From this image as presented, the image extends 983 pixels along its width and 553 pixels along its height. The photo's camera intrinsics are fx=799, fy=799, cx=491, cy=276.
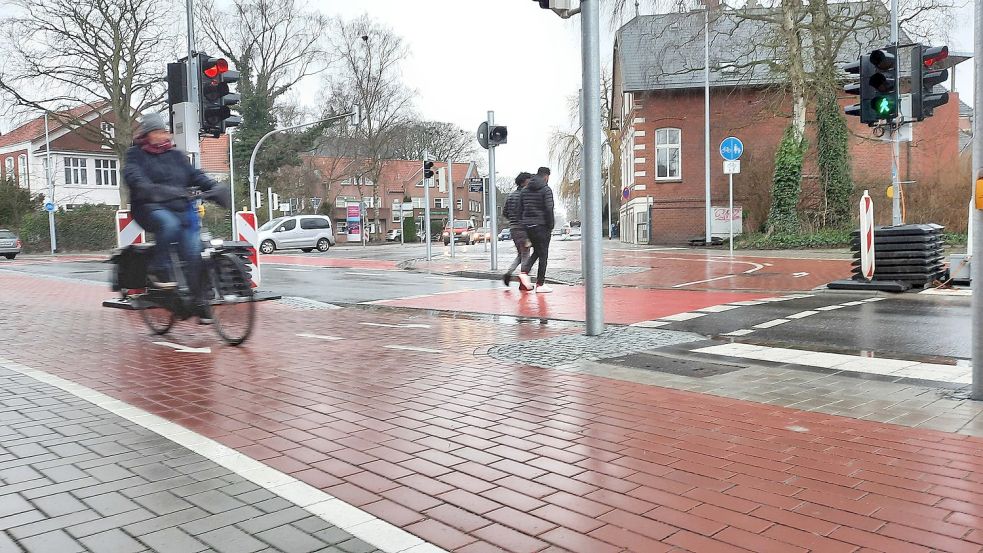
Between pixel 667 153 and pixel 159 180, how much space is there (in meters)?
34.4

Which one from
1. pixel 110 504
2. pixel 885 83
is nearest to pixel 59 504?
pixel 110 504

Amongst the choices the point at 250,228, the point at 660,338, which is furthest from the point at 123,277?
the point at 660,338

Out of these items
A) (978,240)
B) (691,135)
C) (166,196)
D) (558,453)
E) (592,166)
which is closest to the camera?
(558,453)

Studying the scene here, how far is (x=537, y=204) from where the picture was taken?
42.9 feet

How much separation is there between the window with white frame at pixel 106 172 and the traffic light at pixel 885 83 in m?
64.8

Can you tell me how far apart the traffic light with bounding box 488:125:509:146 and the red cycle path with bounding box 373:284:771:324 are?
209 inches

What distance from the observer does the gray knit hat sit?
283 inches

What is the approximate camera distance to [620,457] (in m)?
4.04

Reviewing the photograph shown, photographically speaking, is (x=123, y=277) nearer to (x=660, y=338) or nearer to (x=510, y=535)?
(x=660, y=338)

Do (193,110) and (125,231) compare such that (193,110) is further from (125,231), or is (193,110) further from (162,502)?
(162,502)

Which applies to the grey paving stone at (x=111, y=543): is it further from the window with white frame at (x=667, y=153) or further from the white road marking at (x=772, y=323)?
the window with white frame at (x=667, y=153)

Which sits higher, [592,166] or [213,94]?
[213,94]

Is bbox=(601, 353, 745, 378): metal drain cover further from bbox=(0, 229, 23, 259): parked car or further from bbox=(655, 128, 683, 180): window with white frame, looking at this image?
bbox=(0, 229, 23, 259): parked car

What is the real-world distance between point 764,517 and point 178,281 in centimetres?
577
